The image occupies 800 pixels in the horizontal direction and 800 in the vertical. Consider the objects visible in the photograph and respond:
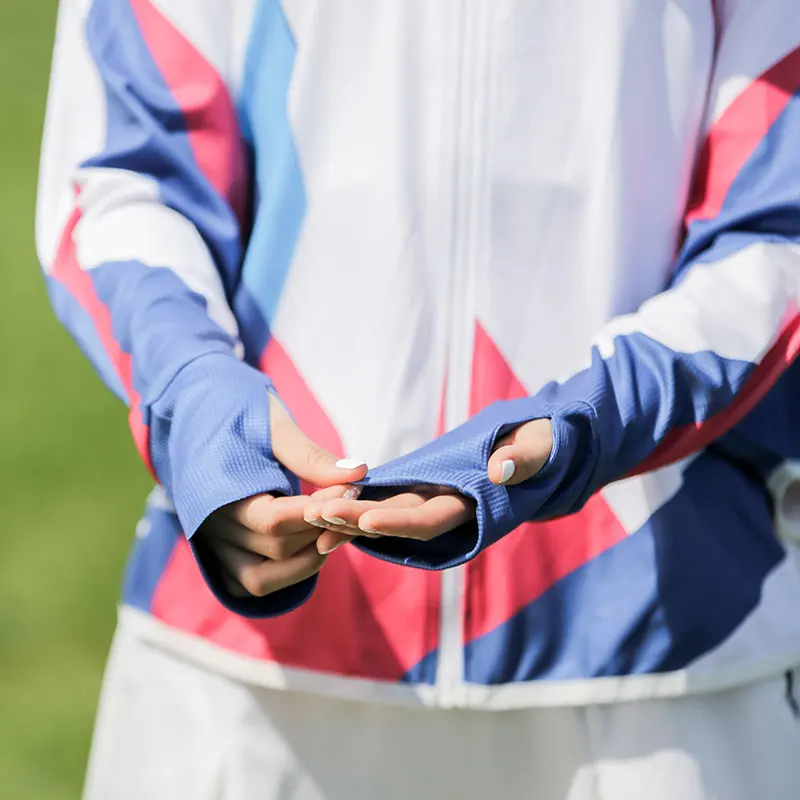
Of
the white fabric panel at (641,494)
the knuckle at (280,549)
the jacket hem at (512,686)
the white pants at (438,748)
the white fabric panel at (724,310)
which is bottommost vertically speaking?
the white pants at (438,748)

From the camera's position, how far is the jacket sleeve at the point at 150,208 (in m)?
1.00

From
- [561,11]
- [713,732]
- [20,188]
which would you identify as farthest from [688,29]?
[20,188]

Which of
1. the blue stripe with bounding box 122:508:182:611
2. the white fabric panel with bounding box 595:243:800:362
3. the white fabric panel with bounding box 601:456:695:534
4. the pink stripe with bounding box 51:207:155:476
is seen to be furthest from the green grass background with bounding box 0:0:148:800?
the white fabric panel with bounding box 595:243:800:362

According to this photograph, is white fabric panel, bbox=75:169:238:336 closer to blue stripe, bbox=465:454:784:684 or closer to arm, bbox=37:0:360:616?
arm, bbox=37:0:360:616

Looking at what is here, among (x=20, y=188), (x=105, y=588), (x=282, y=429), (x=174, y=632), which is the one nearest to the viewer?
(x=282, y=429)

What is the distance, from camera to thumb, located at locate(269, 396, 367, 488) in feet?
2.93

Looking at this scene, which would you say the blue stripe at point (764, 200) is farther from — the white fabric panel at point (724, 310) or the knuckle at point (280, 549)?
the knuckle at point (280, 549)

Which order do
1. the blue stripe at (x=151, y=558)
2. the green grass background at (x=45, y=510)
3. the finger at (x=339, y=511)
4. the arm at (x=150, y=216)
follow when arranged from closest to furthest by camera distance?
the finger at (x=339, y=511) < the arm at (x=150, y=216) < the blue stripe at (x=151, y=558) < the green grass background at (x=45, y=510)

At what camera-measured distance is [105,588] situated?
278 cm

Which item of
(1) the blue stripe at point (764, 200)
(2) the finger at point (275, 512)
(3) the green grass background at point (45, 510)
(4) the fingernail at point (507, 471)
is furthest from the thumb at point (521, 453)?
(3) the green grass background at point (45, 510)

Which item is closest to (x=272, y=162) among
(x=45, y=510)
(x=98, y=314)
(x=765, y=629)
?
(x=98, y=314)

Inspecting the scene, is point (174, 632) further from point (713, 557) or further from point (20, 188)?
point (20, 188)

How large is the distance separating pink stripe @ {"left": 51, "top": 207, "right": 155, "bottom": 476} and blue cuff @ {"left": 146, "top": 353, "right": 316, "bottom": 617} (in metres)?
0.02

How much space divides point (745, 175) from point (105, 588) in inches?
79.2
